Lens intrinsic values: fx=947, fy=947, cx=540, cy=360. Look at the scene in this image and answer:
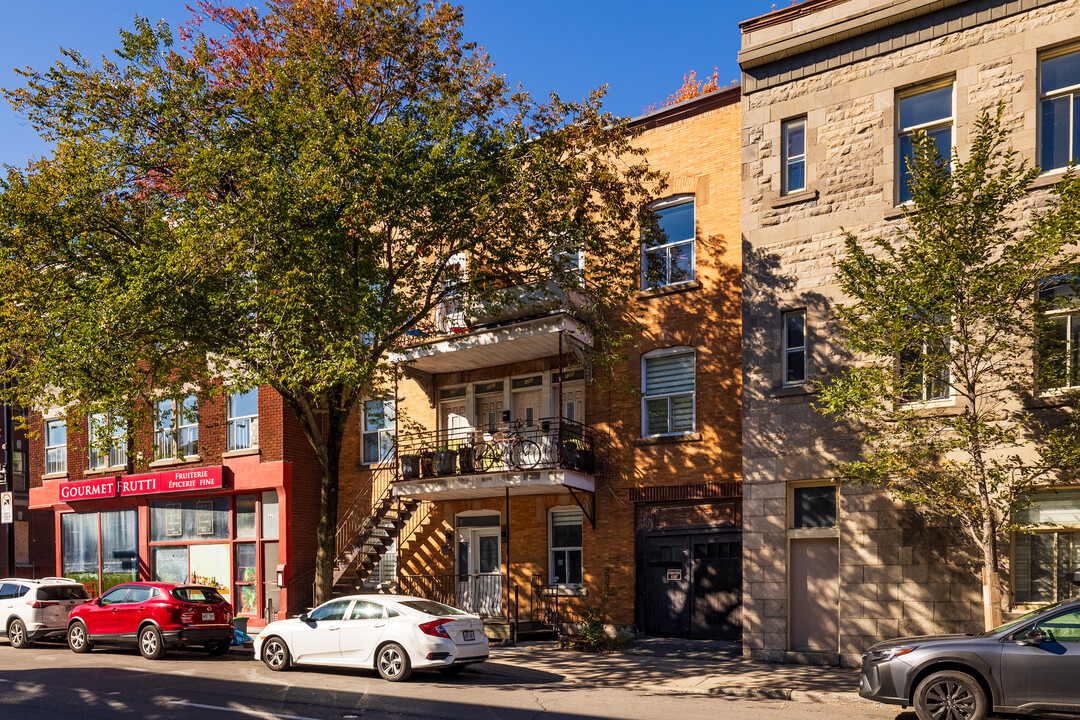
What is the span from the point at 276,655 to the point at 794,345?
10808mm

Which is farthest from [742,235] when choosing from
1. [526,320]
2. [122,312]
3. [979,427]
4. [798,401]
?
[122,312]

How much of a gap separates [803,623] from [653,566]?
3650 mm

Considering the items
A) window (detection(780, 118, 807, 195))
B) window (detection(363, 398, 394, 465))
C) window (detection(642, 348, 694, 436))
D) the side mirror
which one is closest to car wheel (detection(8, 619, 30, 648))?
window (detection(363, 398, 394, 465))

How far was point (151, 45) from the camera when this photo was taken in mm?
17359

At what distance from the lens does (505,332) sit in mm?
20453

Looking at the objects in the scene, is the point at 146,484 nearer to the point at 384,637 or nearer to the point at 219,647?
the point at 219,647

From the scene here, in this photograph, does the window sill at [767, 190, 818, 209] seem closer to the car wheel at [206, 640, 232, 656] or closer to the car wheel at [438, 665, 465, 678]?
the car wheel at [438, 665, 465, 678]

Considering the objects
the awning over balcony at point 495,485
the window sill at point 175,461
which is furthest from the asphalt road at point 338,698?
the window sill at point 175,461

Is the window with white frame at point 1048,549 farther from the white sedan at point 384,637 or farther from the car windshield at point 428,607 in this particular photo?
the car windshield at point 428,607

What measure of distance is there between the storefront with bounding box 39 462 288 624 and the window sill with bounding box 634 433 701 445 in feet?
33.3

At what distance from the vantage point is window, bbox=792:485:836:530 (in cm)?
1697

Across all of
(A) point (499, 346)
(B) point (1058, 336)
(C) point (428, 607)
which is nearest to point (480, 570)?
(A) point (499, 346)

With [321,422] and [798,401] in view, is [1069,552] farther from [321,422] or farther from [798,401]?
[321,422]

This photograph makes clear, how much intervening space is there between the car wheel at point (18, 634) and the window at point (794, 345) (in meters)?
17.3
